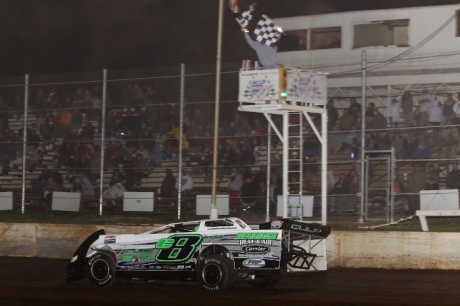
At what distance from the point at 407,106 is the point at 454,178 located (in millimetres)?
1844

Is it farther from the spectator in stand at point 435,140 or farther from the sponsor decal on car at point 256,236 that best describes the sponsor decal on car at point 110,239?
the spectator in stand at point 435,140

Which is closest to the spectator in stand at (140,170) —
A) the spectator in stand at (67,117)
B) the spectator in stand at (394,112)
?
the spectator in stand at (67,117)

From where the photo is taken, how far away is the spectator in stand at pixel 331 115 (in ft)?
50.8

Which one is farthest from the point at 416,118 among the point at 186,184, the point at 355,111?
the point at 186,184

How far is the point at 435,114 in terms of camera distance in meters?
14.4

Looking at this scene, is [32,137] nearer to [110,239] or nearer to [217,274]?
[110,239]

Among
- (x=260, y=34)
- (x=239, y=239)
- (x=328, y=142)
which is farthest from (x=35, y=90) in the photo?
(x=239, y=239)

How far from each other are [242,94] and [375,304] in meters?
6.27

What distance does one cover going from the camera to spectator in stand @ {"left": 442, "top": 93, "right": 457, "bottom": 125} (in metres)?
14.2

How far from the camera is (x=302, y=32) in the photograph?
65.2 feet

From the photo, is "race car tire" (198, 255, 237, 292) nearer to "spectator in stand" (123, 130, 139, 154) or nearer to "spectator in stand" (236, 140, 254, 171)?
"spectator in stand" (236, 140, 254, 171)

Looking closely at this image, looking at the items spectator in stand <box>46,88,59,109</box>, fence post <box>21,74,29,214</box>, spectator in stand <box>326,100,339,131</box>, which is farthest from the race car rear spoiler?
fence post <box>21,74,29,214</box>

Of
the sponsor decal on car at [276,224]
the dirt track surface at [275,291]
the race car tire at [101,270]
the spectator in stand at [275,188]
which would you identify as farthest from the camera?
the spectator in stand at [275,188]

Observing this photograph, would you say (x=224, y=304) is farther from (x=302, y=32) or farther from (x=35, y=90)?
(x=302, y=32)
